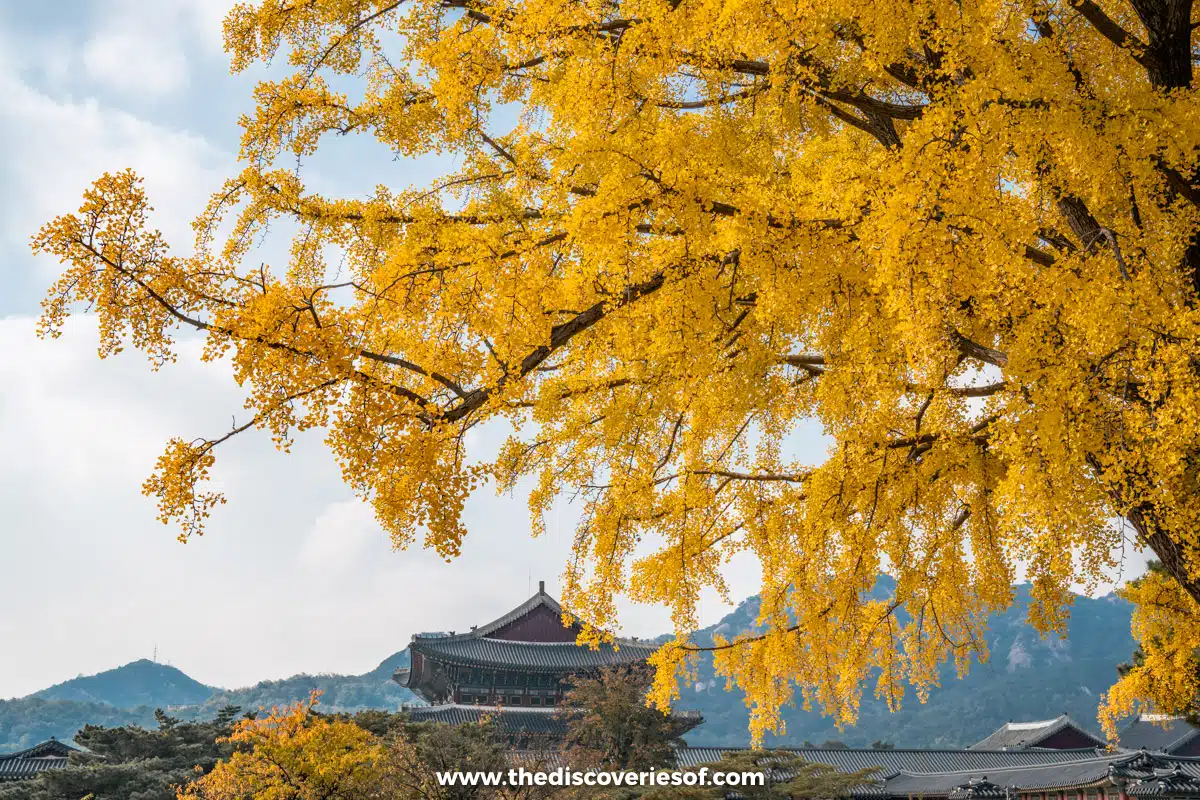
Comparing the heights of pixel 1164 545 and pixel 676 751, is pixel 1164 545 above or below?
above

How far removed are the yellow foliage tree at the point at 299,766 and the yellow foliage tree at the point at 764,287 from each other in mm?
5080

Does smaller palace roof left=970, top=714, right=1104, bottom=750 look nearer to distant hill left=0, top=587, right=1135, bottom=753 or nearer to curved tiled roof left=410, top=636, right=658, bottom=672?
curved tiled roof left=410, top=636, right=658, bottom=672

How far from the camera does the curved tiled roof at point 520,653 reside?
23.6 m

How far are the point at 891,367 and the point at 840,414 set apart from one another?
0.85m

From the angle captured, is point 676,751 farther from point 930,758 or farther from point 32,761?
point 32,761

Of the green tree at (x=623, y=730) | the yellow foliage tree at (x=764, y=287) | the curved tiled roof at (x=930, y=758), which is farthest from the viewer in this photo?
the curved tiled roof at (x=930, y=758)

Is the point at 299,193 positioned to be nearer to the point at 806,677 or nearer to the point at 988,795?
the point at 806,677

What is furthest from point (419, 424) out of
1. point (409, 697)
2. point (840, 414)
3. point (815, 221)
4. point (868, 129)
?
point (409, 697)

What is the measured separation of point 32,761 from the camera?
21.7 meters

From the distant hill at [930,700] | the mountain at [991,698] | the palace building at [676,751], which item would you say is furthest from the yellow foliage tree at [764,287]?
the mountain at [991,698]

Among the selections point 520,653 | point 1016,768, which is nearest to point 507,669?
point 520,653

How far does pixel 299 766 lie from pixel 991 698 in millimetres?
73507

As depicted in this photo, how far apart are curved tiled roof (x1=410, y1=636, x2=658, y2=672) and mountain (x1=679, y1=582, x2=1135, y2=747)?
4191cm

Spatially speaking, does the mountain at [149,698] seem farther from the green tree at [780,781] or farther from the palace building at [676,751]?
the green tree at [780,781]
